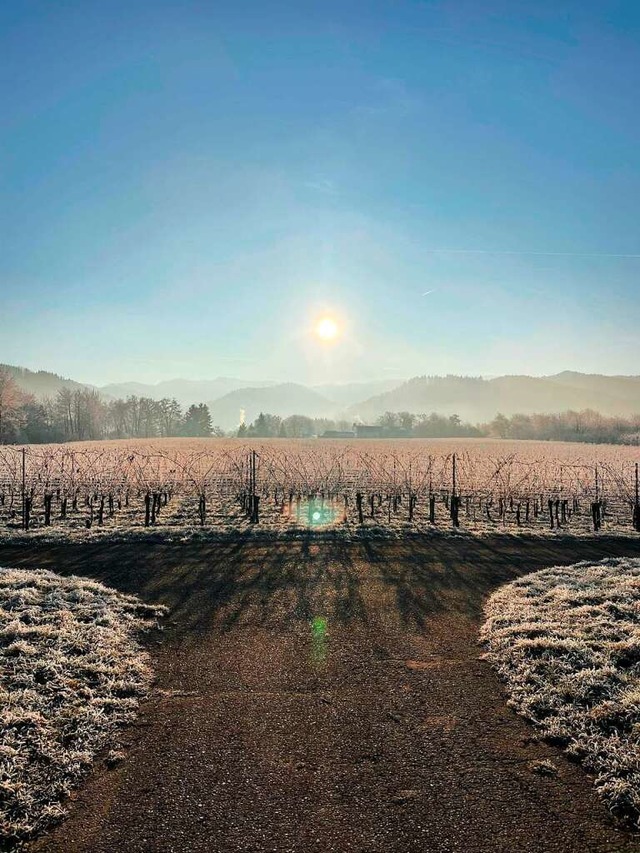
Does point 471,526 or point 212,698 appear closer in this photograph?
point 212,698

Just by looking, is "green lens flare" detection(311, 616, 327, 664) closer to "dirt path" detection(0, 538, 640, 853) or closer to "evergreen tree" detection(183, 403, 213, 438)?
"dirt path" detection(0, 538, 640, 853)

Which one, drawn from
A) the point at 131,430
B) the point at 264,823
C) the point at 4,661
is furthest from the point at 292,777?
the point at 131,430

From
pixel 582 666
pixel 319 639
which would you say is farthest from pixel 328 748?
pixel 582 666

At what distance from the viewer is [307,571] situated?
40.9ft

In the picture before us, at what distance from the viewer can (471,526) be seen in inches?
730

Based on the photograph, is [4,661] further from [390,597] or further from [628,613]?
[628,613]

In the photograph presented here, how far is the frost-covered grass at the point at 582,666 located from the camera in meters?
5.02

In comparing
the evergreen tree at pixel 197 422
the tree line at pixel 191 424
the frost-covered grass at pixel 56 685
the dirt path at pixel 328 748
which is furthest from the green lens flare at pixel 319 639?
the evergreen tree at pixel 197 422

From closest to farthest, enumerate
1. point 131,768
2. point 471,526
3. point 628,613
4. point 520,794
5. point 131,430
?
point 520,794 → point 131,768 → point 628,613 → point 471,526 → point 131,430

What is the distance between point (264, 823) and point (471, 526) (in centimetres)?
1538

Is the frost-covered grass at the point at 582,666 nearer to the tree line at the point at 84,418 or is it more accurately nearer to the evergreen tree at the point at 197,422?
the tree line at the point at 84,418

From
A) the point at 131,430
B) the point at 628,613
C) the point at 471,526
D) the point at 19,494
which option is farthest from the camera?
the point at 131,430

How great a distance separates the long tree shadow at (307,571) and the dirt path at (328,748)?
95 mm

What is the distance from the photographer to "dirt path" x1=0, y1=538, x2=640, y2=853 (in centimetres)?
418
